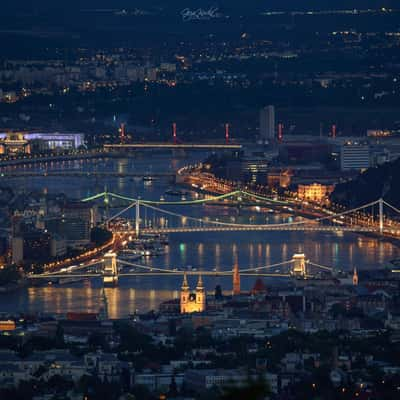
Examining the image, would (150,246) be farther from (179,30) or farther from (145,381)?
(179,30)

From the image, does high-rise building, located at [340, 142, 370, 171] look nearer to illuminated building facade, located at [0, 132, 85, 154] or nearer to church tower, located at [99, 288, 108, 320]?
illuminated building facade, located at [0, 132, 85, 154]

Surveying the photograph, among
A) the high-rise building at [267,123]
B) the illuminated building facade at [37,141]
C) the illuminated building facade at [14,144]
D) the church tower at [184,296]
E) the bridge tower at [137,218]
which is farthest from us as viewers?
the high-rise building at [267,123]

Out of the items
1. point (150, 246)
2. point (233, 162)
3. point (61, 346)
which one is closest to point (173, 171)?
point (233, 162)

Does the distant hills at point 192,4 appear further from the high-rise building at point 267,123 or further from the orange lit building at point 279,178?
the orange lit building at point 279,178

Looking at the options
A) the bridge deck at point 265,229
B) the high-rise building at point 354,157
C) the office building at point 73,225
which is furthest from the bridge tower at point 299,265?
the high-rise building at point 354,157

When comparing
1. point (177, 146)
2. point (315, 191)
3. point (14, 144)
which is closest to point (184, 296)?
point (315, 191)

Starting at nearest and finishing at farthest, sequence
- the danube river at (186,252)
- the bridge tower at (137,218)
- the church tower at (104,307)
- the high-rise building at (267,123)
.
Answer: the church tower at (104,307), the danube river at (186,252), the bridge tower at (137,218), the high-rise building at (267,123)
